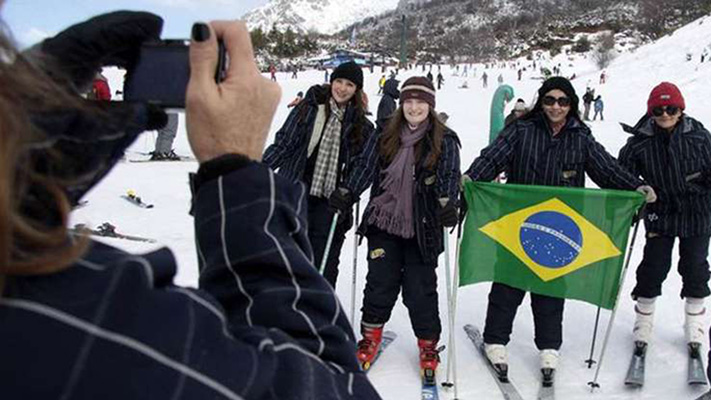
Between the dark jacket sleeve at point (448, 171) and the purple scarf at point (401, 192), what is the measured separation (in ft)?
0.56

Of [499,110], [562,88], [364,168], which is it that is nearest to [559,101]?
[562,88]

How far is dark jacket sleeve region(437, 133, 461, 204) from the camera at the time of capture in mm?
3840

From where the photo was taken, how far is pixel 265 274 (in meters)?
0.81

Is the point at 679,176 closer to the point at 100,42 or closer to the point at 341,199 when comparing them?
the point at 341,199

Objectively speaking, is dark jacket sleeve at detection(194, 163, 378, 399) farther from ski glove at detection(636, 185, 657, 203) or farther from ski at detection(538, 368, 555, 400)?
ski glove at detection(636, 185, 657, 203)

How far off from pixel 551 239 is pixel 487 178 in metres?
0.57

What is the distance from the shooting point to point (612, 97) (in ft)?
85.3

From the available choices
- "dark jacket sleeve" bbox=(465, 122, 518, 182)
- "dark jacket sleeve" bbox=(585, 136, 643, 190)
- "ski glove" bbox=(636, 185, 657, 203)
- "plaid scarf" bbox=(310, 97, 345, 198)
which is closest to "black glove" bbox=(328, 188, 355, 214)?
"plaid scarf" bbox=(310, 97, 345, 198)

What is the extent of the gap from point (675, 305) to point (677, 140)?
5.34 ft

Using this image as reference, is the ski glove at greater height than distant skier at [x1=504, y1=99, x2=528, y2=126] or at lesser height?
lesser

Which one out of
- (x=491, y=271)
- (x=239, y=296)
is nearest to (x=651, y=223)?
(x=491, y=271)

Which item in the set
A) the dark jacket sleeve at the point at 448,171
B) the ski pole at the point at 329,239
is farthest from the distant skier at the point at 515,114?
the ski pole at the point at 329,239

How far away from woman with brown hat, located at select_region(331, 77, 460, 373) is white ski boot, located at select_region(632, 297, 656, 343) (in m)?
1.49

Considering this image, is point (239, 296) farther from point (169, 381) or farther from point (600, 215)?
point (600, 215)
